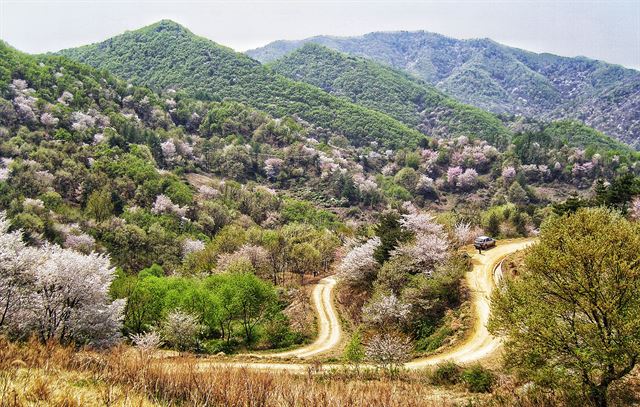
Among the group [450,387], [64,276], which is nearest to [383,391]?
[450,387]

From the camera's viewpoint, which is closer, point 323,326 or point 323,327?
point 323,327

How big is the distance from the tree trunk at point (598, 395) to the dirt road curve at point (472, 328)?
4.64m

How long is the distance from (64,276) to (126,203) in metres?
68.2

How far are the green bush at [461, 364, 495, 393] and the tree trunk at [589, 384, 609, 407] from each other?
5.20m

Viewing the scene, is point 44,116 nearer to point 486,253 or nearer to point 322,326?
point 322,326

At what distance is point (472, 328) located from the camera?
31031 mm

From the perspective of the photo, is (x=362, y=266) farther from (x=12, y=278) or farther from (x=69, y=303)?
(x=12, y=278)

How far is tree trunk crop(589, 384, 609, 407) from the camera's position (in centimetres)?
1418

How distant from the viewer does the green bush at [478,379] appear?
19219 mm

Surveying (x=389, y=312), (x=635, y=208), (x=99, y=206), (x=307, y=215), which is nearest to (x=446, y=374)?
(x=389, y=312)

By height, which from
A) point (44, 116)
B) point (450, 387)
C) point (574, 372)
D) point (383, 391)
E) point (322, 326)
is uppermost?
point (44, 116)

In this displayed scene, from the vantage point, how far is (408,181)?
149375 millimetres

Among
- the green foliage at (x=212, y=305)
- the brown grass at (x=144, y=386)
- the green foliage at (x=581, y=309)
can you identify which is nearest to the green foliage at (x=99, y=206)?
the green foliage at (x=212, y=305)

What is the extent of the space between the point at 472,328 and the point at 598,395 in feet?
56.0
